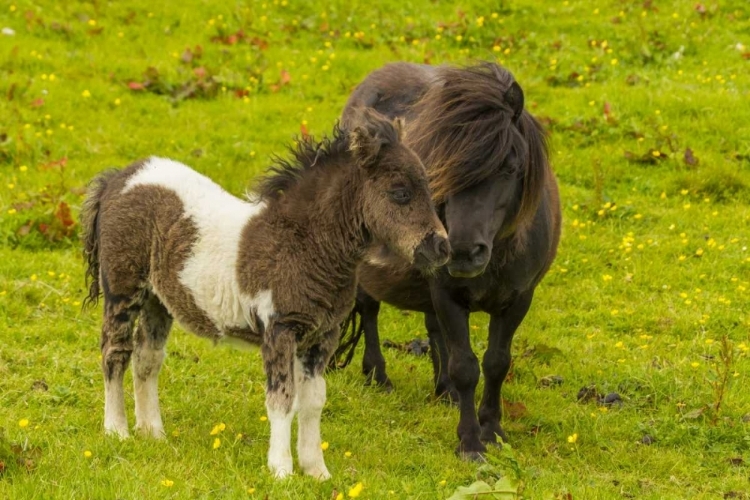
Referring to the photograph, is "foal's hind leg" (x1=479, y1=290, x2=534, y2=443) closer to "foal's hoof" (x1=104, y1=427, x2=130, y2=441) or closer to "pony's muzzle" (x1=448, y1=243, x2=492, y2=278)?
"pony's muzzle" (x1=448, y1=243, x2=492, y2=278)

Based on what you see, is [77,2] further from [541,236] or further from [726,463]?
[726,463]

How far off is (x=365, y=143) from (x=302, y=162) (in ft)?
1.83

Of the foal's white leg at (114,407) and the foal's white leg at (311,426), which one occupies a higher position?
the foal's white leg at (311,426)

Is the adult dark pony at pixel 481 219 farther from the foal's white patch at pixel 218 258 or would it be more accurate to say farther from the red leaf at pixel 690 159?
the red leaf at pixel 690 159

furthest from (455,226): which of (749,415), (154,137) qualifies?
(154,137)

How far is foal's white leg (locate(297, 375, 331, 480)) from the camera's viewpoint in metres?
5.39

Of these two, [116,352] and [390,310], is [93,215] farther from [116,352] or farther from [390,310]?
[390,310]

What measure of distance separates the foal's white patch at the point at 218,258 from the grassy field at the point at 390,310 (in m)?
0.85

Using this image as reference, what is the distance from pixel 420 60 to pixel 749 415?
7.75 m

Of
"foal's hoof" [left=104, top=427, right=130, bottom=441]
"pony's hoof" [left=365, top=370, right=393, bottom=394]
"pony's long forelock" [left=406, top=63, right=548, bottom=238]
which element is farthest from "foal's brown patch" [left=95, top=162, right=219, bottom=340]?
"pony's hoof" [left=365, top=370, right=393, bottom=394]

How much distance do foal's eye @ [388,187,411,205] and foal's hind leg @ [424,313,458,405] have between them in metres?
2.66

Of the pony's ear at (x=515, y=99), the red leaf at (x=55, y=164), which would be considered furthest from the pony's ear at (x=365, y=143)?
the red leaf at (x=55, y=164)

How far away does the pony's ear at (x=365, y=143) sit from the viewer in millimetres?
5043

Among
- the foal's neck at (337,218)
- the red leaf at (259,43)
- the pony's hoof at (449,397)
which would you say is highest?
the foal's neck at (337,218)
